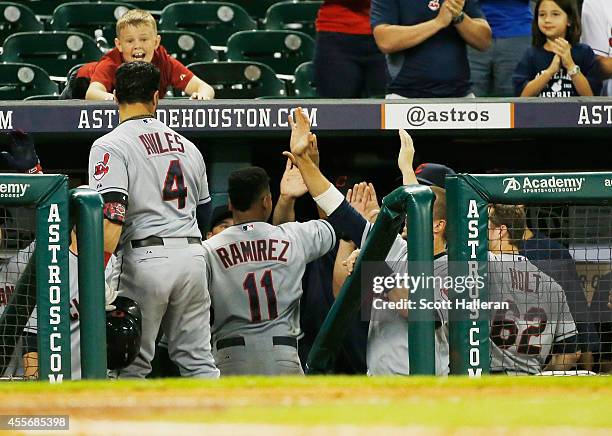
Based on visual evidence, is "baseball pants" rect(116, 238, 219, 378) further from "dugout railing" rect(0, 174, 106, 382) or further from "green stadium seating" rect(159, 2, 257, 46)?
"green stadium seating" rect(159, 2, 257, 46)

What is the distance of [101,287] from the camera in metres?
4.68

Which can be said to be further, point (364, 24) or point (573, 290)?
point (364, 24)

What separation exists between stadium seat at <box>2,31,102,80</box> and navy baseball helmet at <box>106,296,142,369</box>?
→ 4.27 m

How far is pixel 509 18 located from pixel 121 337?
413 cm

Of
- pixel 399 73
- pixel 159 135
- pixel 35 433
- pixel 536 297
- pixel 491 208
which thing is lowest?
pixel 35 433

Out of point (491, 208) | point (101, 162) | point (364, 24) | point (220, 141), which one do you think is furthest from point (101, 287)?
point (364, 24)

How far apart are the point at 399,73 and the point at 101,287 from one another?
10.0 feet

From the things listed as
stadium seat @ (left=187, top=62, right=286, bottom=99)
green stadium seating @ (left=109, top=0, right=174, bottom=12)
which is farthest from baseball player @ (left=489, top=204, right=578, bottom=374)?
green stadium seating @ (left=109, top=0, right=174, bottom=12)


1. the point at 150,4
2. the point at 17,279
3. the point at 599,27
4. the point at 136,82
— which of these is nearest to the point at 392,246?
the point at 136,82

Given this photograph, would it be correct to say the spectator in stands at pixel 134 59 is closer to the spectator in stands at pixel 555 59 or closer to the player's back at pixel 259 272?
the player's back at pixel 259 272

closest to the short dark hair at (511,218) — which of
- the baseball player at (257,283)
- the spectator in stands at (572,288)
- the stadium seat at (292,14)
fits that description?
the spectator in stands at (572,288)

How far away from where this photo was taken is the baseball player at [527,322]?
15.9ft

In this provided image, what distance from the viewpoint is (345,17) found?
7.93 m

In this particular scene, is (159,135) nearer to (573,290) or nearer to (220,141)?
(220,141)
